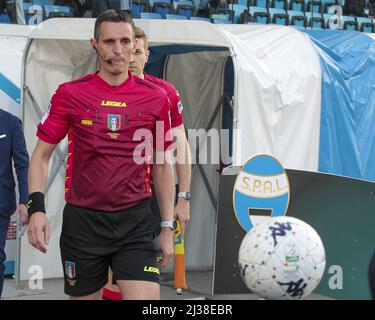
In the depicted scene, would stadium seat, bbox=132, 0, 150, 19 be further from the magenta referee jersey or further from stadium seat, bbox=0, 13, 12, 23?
the magenta referee jersey

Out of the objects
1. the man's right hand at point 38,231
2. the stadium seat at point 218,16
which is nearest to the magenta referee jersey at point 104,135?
the man's right hand at point 38,231

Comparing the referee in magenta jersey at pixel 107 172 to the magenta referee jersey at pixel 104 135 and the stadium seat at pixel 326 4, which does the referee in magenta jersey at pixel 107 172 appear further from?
the stadium seat at pixel 326 4

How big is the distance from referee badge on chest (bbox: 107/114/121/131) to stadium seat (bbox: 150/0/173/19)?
11.7 m

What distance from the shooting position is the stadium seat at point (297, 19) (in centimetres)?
1836

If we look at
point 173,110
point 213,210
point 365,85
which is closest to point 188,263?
point 213,210

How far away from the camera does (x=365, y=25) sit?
19312 millimetres

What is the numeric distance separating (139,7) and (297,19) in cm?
395

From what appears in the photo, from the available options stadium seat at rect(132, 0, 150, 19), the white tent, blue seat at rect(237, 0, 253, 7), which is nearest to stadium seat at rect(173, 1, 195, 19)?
stadium seat at rect(132, 0, 150, 19)

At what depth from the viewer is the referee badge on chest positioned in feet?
15.7

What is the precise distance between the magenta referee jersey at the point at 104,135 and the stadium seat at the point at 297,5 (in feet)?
49.5

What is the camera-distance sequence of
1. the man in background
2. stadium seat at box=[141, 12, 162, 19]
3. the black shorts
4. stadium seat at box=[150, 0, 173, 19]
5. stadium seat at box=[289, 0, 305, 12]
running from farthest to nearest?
stadium seat at box=[289, 0, 305, 12] < stadium seat at box=[150, 0, 173, 19] < stadium seat at box=[141, 12, 162, 19] < the man in background < the black shorts

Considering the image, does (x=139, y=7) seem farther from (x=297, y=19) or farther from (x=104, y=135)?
(x=104, y=135)

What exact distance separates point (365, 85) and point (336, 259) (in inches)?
138

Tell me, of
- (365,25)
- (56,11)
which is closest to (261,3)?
(365,25)
